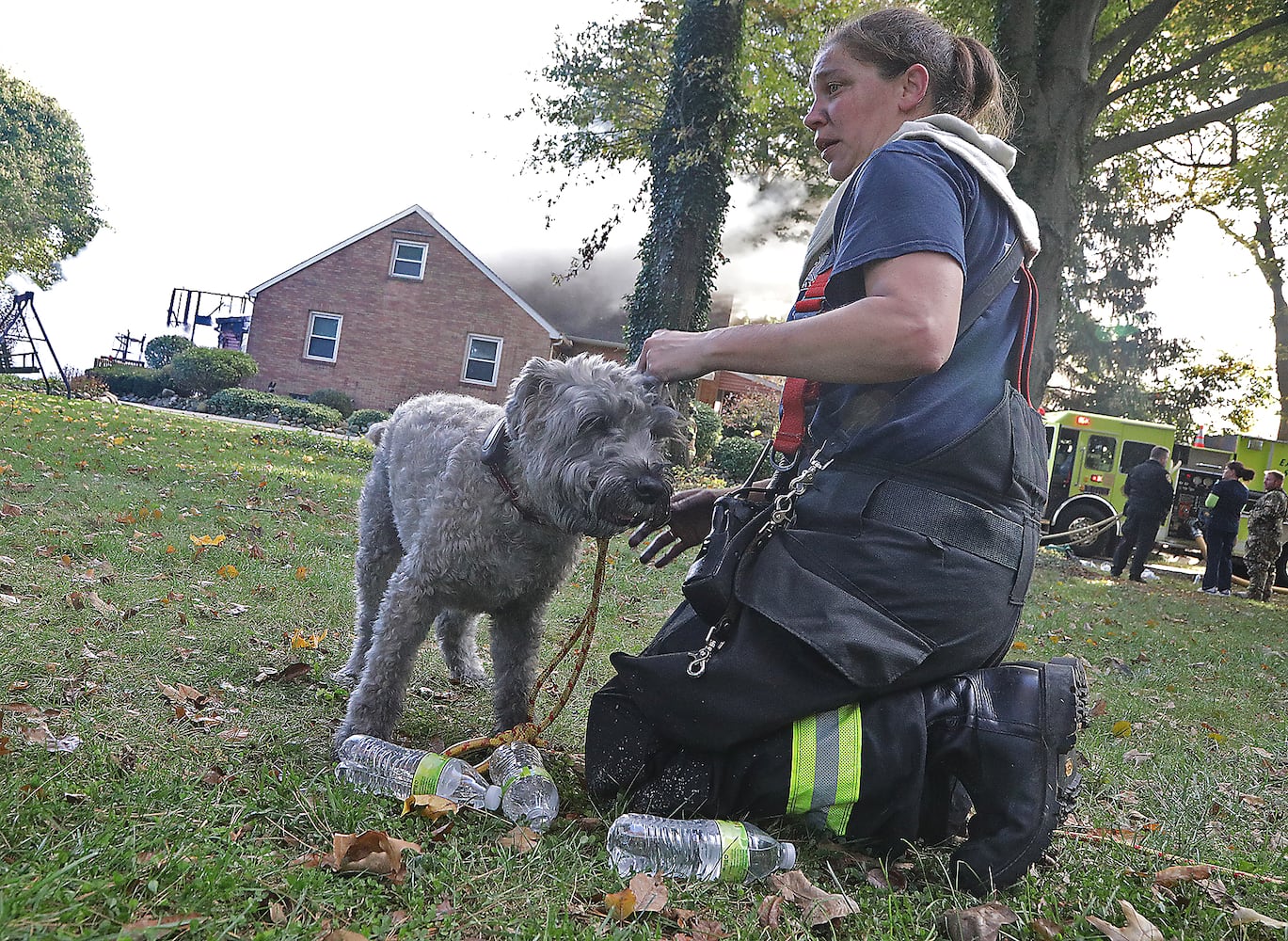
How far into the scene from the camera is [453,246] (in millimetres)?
31219

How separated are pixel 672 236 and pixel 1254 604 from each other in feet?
37.5

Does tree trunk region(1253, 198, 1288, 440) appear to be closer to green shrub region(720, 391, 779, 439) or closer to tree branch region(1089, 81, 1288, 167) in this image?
tree branch region(1089, 81, 1288, 167)

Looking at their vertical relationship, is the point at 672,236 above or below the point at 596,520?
above

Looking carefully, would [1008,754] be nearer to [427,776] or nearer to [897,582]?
[897,582]

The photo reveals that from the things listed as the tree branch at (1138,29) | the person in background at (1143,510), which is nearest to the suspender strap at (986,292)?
the tree branch at (1138,29)

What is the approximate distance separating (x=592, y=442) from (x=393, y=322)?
29625 millimetres

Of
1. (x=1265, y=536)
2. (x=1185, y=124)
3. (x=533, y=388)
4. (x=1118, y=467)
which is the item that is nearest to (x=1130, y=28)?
(x=1185, y=124)

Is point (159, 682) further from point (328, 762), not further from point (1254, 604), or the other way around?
point (1254, 604)

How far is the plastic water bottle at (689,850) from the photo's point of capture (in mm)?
2467

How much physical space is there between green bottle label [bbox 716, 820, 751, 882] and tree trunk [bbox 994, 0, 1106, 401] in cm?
1101

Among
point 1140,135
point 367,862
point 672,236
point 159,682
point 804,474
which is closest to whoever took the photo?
point 367,862

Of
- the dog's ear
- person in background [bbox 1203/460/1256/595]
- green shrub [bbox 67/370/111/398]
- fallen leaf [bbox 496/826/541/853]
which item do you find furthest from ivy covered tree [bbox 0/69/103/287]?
fallen leaf [bbox 496/826/541/853]

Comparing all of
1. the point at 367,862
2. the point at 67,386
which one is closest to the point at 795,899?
the point at 367,862

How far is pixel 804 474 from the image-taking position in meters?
2.68
